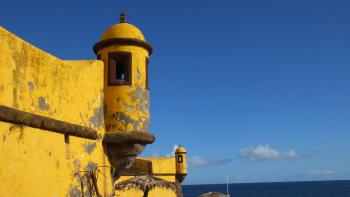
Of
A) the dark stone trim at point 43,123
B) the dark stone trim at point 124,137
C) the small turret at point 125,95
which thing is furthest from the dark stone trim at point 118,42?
the dark stone trim at point 43,123

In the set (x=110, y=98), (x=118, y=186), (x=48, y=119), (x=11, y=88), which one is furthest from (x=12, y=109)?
(x=118, y=186)

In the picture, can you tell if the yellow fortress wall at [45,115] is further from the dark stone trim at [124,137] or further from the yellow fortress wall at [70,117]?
the dark stone trim at [124,137]

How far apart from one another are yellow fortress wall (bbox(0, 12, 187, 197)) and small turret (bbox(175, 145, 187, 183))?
17508 millimetres

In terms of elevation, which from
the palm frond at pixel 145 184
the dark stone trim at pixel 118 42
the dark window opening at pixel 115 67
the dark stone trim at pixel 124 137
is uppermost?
the dark stone trim at pixel 118 42

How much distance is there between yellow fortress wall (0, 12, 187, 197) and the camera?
6359 mm

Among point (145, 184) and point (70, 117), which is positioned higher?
point (70, 117)

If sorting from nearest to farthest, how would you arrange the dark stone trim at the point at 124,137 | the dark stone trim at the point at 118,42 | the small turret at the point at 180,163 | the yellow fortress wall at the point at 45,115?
the yellow fortress wall at the point at 45,115
the dark stone trim at the point at 124,137
the dark stone trim at the point at 118,42
the small turret at the point at 180,163

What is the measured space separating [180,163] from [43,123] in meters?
20.9

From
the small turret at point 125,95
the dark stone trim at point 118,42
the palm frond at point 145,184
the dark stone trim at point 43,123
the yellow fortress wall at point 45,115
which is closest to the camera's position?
the dark stone trim at point 43,123

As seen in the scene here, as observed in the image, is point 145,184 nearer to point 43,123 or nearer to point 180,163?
point 43,123

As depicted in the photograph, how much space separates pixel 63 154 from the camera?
767 centimetres

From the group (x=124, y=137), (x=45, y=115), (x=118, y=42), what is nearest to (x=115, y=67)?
(x=118, y=42)

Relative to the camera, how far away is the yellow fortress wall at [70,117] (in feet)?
20.9

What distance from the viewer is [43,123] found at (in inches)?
276
